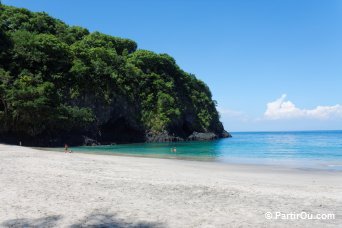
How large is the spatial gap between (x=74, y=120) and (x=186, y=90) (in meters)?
36.7

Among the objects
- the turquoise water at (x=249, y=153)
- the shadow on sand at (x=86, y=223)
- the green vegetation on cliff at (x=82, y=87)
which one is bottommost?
the turquoise water at (x=249, y=153)

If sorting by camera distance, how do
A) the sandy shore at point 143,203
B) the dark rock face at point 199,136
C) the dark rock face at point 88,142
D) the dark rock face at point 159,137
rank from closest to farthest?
the sandy shore at point 143,203
the dark rock face at point 88,142
the dark rock face at point 159,137
the dark rock face at point 199,136

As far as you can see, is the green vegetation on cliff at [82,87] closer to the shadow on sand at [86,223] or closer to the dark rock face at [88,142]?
the dark rock face at [88,142]

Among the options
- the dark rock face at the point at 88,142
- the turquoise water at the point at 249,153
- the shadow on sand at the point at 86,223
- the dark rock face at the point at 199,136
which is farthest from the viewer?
the dark rock face at the point at 199,136

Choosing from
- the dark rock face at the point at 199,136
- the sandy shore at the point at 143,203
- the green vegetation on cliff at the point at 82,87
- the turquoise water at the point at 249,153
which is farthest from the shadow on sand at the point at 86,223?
the dark rock face at the point at 199,136

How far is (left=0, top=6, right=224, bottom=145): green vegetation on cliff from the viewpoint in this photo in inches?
1645

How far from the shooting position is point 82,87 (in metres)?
51.5

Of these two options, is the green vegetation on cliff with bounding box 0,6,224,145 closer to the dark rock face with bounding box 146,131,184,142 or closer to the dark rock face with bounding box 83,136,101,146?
the dark rock face with bounding box 146,131,184,142

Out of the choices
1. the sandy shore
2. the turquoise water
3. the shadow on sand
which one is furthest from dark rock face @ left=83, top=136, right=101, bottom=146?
the shadow on sand

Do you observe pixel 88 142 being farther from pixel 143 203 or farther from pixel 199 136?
pixel 143 203

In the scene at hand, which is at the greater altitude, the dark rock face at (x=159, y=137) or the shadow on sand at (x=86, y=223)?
the dark rock face at (x=159, y=137)

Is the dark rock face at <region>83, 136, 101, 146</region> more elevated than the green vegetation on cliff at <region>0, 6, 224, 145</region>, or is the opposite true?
Result: the green vegetation on cliff at <region>0, 6, 224, 145</region>

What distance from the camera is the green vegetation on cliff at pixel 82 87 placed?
41.8 meters

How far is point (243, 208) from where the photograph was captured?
8.38 m
